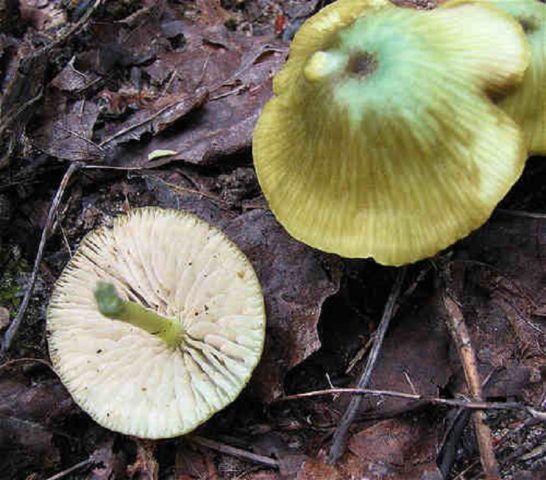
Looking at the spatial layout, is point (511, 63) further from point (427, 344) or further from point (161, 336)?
point (161, 336)

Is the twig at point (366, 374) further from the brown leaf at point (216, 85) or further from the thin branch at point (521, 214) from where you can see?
the brown leaf at point (216, 85)

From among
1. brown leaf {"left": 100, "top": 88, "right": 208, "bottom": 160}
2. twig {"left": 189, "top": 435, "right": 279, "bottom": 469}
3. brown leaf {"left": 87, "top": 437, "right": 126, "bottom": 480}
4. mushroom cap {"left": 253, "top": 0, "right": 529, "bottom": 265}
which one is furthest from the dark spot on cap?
brown leaf {"left": 87, "top": 437, "right": 126, "bottom": 480}

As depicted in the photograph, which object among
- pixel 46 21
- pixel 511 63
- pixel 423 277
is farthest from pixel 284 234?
pixel 46 21

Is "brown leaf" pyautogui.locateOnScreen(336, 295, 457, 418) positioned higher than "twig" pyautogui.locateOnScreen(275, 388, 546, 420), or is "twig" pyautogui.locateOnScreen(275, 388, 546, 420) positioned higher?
"twig" pyautogui.locateOnScreen(275, 388, 546, 420)

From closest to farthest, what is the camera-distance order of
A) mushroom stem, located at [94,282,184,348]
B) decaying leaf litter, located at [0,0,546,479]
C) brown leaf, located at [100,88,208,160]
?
mushroom stem, located at [94,282,184,348] < decaying leaf litter, located at [0,0,546,479] < brown leaf, located at [100,88,208,160]

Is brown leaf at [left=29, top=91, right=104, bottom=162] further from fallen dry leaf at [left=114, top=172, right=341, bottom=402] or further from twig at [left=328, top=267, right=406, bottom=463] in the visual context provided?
twig at [left=328, top=267, right=406, bottom=463]
